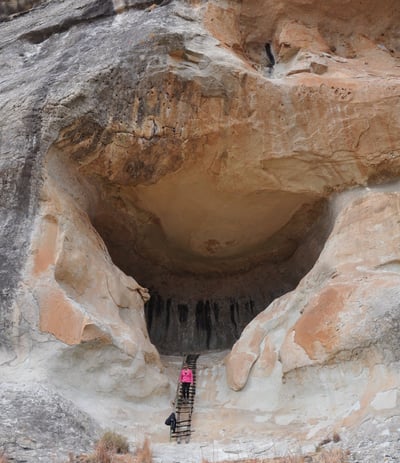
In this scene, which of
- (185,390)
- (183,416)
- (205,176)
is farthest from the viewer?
(205,176)

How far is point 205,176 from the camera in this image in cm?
846

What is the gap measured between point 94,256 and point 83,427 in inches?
101

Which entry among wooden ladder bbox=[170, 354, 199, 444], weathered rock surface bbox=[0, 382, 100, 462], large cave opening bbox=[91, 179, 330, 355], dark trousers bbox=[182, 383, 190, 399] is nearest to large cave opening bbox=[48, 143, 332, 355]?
large cave opening bbox=[91, 179, 330, 355]

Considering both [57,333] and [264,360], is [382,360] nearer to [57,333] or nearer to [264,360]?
[264,360]

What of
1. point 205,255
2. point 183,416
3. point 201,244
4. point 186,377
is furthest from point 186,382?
point 205,255

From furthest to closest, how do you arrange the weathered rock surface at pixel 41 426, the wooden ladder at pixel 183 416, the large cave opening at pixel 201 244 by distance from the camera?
the large cave opening at pixel 201 244, the wooden ladder at pixel 183 416, the weathered rock surface at pixel 41 426

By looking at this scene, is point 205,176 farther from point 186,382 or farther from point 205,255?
point 186,382

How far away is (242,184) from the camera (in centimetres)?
843

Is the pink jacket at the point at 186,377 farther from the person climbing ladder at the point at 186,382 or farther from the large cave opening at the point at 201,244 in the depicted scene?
the large cave opening at the point at 201,244

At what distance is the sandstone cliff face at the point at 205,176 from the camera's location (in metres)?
6.36

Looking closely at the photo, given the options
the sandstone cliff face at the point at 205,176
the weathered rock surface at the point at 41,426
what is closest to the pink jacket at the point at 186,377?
the sandstone cliff face at the point at 205,176

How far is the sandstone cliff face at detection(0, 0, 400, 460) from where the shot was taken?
6.36m

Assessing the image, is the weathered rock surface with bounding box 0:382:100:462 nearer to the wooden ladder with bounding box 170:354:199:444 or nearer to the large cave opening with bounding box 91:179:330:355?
the wooden ladder with bounding box 170:354:199:444

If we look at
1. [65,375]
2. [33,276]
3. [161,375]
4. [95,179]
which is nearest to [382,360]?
[161,375]
